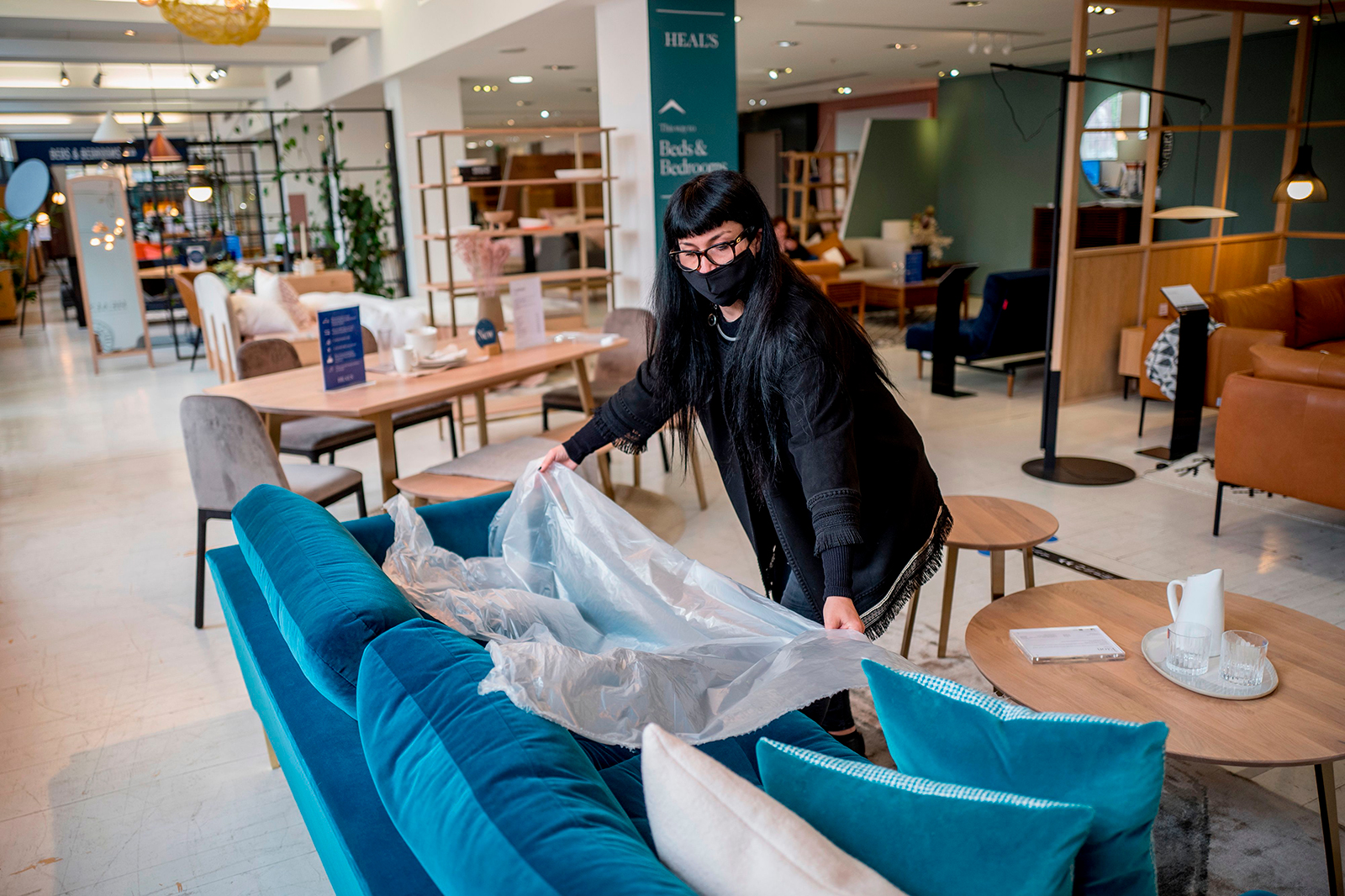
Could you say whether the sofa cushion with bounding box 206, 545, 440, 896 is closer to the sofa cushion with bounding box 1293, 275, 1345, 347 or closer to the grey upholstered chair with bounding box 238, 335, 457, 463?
the grey upholstered chair with bounding box 238, 335, 457, 463

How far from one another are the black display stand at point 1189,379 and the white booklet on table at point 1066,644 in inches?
129

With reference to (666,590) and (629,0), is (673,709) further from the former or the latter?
(629,0)

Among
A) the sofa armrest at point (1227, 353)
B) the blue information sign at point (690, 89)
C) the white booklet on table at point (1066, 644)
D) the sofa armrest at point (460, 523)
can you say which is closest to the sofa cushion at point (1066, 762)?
the white booklet on table at point (1066, 644)

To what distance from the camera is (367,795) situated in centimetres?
147

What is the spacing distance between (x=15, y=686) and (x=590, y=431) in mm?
2223

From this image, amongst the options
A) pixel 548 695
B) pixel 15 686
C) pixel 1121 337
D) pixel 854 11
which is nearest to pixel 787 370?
pixel 548 695

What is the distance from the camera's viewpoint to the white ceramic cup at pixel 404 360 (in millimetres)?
3812

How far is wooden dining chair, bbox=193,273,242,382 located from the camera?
23.7 feet

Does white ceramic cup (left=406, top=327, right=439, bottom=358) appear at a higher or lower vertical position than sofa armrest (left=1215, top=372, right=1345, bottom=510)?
higher

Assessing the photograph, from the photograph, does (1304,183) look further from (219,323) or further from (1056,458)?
(219,323)

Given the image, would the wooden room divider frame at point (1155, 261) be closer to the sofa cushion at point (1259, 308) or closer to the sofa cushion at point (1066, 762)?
the sofa cushion at point (1259, 308)

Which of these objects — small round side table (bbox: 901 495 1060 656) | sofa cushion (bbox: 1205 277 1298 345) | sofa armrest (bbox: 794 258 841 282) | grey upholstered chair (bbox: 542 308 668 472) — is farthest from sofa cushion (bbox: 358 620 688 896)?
sofa armrest (bbox: 794 258 841 282)

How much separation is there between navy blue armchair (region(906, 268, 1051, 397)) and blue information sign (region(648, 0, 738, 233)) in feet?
6.79

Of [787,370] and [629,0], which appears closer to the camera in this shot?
[787,370]
